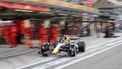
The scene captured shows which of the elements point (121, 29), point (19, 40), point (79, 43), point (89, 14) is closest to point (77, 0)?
point (89, 14)

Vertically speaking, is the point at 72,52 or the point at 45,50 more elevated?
the point at 45,50

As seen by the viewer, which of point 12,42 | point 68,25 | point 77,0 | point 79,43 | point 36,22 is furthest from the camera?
point 68,25

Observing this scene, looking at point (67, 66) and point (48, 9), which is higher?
point (48, 9)

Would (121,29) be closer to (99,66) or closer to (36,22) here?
(36,22)

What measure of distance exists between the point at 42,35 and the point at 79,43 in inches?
141

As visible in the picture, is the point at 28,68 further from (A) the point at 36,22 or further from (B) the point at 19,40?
(A) the point at 36,22

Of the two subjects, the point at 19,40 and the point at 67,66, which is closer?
the point at 67,66

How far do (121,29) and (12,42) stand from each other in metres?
42.1

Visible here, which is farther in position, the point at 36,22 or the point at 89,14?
the point at 89,14

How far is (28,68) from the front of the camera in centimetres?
1455

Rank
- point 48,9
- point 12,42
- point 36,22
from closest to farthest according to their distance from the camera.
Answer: point 48,9
point 12,42
point 36,22

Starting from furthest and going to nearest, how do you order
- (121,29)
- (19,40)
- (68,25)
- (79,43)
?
1. (121,29)
2. (68,25)
3. (19,40)
4. (79,43)

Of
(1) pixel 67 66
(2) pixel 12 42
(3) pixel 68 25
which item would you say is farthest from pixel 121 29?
(1) pixel 67 66

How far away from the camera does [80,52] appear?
71.8 ft
